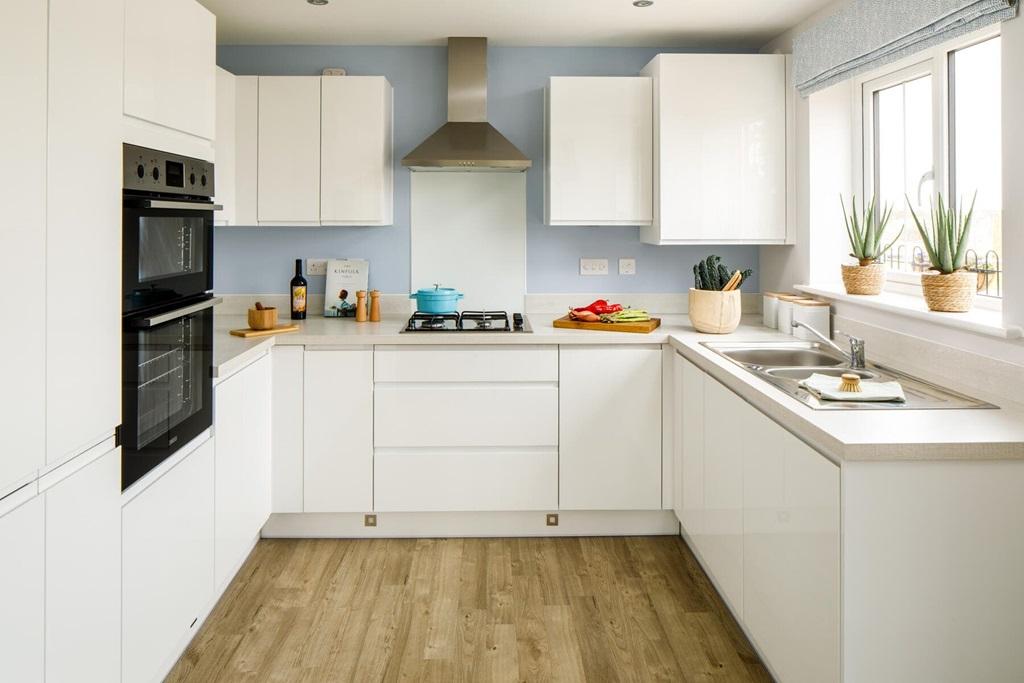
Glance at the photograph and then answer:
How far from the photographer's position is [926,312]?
106 inches

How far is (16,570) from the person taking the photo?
156 cm

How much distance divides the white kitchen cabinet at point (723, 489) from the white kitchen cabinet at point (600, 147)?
3.89 ft

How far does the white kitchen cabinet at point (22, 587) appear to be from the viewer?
152 centimetres

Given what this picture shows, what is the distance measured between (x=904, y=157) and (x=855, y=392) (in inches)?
56.3

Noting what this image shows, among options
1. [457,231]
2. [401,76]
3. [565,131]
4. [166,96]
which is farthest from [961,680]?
[401,76]

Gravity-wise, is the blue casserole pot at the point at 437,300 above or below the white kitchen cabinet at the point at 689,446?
above

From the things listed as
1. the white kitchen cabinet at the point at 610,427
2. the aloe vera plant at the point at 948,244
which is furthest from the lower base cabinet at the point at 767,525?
the aloe vera plant at the point at 948,244

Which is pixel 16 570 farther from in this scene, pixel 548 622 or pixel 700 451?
pixel 700 451

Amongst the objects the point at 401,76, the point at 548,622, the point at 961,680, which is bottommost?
the point at 548,622

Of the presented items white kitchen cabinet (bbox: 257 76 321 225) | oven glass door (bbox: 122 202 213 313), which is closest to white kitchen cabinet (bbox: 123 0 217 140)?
oven glass door (bbox: 122 202 213 313)

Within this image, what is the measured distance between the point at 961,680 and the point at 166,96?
240cm

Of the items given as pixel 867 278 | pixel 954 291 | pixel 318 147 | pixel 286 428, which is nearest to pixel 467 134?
pixel 318 147

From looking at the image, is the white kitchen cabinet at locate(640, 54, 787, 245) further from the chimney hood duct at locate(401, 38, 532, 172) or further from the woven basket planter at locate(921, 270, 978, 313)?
the woven basket planter at locate(921, 270, 978, 313)

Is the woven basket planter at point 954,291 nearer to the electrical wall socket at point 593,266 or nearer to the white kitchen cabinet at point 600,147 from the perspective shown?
the white kitchen cabinet at point 600,147
